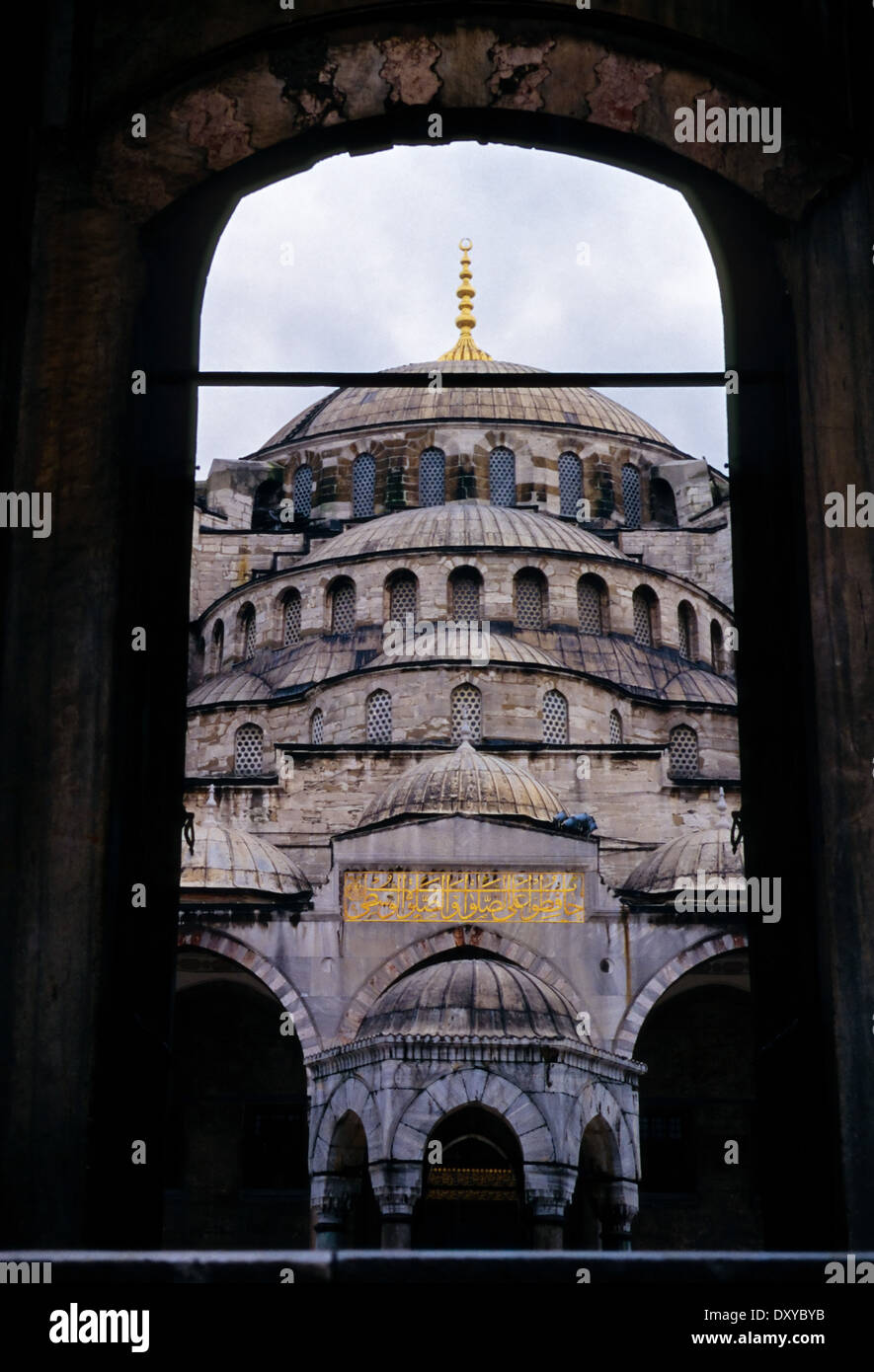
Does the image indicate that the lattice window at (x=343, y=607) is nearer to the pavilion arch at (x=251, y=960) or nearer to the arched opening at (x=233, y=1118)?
the arched opening at (x=233, y=1118)

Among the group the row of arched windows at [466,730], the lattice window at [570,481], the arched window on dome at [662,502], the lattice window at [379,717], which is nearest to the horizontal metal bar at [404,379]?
the row of arched windows at [466,730]

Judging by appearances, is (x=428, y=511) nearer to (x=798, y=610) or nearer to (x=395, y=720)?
(x=395, y=720)

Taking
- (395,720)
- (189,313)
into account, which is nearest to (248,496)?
(395,720)

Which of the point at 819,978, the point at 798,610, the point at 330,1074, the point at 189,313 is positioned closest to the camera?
the point at 819,978

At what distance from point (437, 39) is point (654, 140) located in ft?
1.77

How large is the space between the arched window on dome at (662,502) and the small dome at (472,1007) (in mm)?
25174

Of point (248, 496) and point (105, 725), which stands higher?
point (248, 496)

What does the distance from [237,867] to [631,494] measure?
70.4 feet

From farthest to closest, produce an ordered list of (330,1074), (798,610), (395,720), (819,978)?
1. (395,720)
2. (330,1074)
3. (798,610)
4. (819,978)

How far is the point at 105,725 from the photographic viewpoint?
3.68m

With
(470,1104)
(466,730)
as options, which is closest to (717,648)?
(466,730)

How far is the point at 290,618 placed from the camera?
37.7 meters

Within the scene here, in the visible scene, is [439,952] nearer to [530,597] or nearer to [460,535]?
[530,597]
